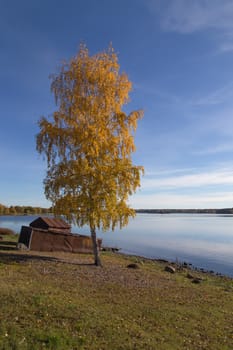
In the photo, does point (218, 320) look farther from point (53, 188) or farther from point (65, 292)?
point (53, 188)

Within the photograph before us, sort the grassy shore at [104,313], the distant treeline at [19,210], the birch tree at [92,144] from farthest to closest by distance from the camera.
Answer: the distant treeline at [19,210], the birch tree at [92,144], the grassy shore at [104,313]

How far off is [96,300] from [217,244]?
39.9 meters

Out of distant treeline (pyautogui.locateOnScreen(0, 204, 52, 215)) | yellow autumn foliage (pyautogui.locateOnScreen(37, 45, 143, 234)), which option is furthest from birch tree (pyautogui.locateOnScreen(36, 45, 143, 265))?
distant treeline (pyautogui.locateOnScreen(0, 204, 52, 215))

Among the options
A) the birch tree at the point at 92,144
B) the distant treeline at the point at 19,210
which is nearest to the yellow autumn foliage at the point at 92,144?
the birch tree at the point at 92,144

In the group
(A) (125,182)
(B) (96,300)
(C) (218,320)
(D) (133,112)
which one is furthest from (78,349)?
(D) (133,112)

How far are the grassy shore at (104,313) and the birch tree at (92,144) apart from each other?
12.7ft

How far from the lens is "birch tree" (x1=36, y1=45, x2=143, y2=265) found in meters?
18.3

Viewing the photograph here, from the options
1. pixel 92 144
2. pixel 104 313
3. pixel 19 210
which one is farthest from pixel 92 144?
pixel 19 210

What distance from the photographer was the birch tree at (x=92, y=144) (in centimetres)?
1831

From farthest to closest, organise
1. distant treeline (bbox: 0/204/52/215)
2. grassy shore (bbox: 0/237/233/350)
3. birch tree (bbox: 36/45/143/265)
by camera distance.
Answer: distant treeline (bbox: 0/204/52/215) < birch tree (bbox: 36/45/143/265) < grassy shore (bbox: 0/237/233/350)

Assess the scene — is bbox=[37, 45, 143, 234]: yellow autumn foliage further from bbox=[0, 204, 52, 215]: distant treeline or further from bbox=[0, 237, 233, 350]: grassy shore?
bbox=[0, 204, 52, 215]: distant treeline

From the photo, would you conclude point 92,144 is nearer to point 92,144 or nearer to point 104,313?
point 92,144

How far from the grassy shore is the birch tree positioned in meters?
3.88

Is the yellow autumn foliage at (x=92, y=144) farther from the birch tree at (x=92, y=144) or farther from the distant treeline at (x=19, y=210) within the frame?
the distant treeline at (x=19, y=210)
